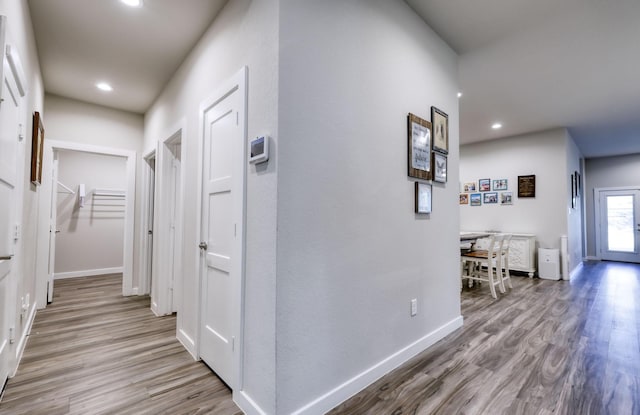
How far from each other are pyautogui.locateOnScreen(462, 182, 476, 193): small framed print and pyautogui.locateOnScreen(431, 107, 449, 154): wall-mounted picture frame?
14.1ft

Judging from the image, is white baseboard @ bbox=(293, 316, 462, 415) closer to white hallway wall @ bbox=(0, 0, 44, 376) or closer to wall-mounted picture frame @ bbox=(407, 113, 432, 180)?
wall-mounted picture frame @ bbox=(407, 113, 432, 180)

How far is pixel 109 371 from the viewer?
7.13ft

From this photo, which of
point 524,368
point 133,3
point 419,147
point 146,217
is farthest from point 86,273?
point 524,368

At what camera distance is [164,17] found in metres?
2.35

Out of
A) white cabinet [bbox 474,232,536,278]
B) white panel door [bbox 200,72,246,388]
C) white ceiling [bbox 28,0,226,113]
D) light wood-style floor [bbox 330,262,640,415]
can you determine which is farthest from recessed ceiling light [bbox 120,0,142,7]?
white cabinet [bbox 474,232,536,278]

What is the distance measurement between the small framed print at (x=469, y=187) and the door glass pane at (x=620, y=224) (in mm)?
4325

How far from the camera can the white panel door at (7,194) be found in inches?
67.1

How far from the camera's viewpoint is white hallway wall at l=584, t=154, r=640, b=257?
7.45 m

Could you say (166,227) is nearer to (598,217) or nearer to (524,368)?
(524,368)

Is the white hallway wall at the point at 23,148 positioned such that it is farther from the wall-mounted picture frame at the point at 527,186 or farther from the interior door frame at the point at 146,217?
the wall-mounted picture frame at the point at 527,186

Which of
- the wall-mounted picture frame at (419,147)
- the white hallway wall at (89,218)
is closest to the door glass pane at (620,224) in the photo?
the wall-mounted picture frame at (419,147)

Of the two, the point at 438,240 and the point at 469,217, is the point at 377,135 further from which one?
the point at 469,217

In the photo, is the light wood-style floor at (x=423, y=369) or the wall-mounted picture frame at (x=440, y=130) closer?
the light wood-style floor at (x=423, y=369)

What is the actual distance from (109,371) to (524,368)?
3.08 m
